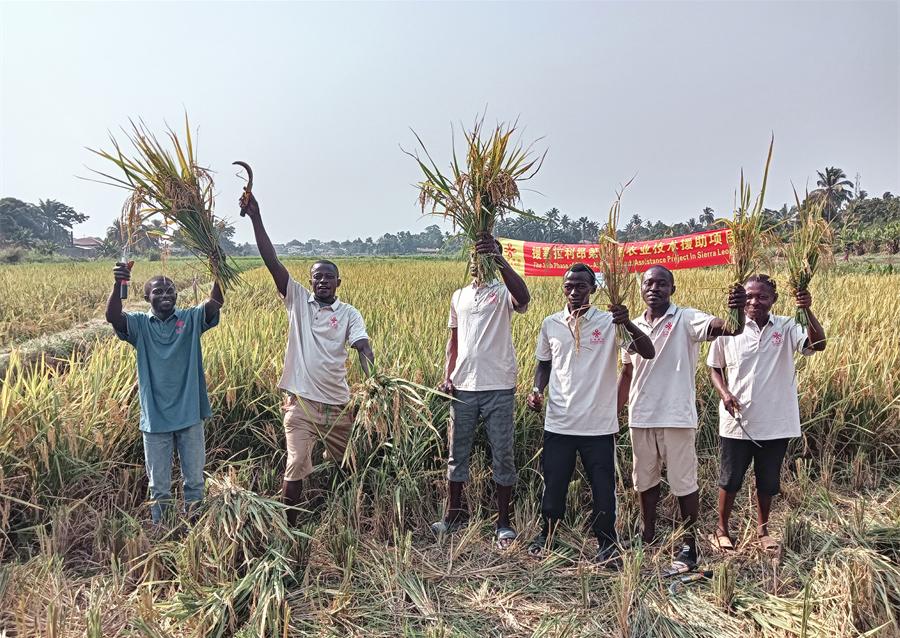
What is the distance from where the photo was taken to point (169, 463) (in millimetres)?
3055

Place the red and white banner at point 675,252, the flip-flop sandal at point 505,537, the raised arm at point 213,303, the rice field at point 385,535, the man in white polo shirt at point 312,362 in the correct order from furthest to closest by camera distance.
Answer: the red and white banner at point 675,252 < the raised arm at point 213,303 < the man in white polo shirt at point 312,362 < the flip-flop sandal at point 505,537 < the rice field at point 385,535

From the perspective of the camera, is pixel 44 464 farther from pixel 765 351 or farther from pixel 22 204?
pixel 22 204

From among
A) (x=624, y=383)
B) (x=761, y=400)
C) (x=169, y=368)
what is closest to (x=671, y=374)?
(x=624, y=383)

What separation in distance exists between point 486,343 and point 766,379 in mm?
1586

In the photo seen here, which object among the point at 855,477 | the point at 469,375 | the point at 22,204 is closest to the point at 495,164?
the point at 469,375

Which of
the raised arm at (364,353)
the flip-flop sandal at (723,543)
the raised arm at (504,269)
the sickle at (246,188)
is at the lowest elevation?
the flip-flop sandal at (723,543)

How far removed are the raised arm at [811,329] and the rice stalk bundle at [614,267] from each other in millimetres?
1008

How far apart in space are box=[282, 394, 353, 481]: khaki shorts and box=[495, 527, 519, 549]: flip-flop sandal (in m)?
1.04

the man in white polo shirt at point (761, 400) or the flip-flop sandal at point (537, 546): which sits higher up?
the man in white polo shirt at point (761, 400)

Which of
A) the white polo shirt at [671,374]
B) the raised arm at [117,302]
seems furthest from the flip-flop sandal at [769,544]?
the raised arm at [117,302]

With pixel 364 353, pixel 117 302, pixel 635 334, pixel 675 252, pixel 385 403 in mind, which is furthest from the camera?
pixel 675 252

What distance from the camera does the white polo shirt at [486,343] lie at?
10.1ft

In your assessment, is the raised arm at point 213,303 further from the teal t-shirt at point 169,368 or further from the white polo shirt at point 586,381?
the white polo shirt at point 586,381

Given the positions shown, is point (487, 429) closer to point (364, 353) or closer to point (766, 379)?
point (364, 353)
